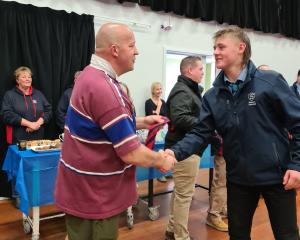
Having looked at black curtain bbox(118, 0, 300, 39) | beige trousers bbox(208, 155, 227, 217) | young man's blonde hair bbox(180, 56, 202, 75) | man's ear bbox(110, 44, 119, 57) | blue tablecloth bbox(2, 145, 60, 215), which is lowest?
beige trousers bbox(208, 155, 227, 217)

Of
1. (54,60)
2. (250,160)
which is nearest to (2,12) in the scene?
(54,60)

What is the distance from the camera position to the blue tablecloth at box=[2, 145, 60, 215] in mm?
2668

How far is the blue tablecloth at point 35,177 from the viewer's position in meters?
2.67

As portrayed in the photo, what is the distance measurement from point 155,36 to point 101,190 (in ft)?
14.0

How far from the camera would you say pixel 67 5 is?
14.7 feet

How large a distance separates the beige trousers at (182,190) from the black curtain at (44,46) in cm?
223

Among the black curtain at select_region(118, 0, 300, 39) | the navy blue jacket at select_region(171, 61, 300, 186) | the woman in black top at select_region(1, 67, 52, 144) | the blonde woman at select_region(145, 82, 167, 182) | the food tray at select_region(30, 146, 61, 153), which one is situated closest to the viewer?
the navy blue jacket at select_region(171, 61, 300, 186)

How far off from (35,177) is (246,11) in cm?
532

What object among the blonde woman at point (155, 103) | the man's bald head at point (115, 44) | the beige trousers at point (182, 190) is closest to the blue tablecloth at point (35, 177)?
the beige trousers at point (182, 190)

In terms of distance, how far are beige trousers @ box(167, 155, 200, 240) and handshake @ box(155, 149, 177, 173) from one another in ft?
2.66

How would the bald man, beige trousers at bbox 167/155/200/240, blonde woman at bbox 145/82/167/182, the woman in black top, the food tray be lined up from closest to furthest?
the bald man < beige trousers at bbox 167/155/200/240 < the food tray < the woman in black top < blonde woman at bbox 145/82/167/182

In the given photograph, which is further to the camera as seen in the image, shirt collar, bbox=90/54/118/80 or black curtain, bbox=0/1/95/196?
black curtain, bbox=0/1/95/196

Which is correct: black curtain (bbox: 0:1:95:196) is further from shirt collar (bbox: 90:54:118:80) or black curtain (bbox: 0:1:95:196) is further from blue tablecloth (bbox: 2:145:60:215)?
shirt collar (bbox: 90:54:118:80)

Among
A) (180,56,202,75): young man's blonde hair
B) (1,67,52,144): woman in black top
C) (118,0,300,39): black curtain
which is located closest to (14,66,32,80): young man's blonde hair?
(1,67,52,144): woman in black top
